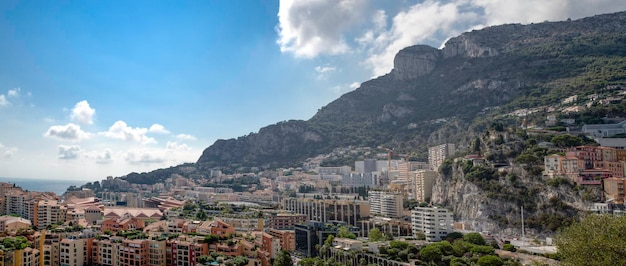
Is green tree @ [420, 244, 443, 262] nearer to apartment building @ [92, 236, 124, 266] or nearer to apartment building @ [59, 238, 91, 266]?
apartment building @ [92, 236, 124, 266]

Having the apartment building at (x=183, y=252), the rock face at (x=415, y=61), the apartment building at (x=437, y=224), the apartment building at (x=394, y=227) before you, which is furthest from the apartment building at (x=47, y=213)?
the rock face at (x=415, y=61)

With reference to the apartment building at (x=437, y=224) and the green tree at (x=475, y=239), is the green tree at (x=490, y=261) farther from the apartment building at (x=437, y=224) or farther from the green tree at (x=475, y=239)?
the apartment building at (x=437, y=224)

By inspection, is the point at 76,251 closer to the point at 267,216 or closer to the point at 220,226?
the point at 220,226

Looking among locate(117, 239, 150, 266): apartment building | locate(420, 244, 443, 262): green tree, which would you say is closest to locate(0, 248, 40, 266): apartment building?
locate(117, 239, 150, 266): apartment building

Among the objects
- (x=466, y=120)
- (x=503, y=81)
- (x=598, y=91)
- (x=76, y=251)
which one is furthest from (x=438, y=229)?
(x=503, y=81)

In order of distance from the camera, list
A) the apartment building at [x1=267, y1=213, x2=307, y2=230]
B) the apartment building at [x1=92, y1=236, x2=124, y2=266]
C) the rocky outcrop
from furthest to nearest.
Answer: the rocky outcrop < the apartment building at [x1=267, y1=213, x2=307, y2=230] < the apartment building at [x1=92, y1=236, x2=124, y2=266]

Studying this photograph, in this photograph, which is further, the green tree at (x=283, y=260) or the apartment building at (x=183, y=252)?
the green tree at (x=283, y=260)
